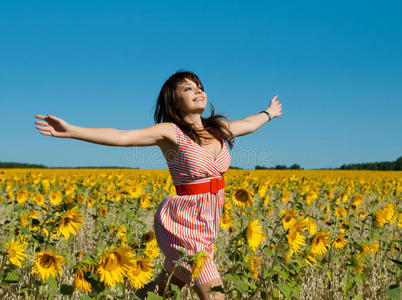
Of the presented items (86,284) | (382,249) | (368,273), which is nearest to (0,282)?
(86,284)

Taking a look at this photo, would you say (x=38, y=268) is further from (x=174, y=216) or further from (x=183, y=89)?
(x=183, y=89)

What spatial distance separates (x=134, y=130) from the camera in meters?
2.66

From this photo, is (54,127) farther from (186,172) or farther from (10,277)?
(10,277)

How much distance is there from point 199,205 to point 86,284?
4.22 feet

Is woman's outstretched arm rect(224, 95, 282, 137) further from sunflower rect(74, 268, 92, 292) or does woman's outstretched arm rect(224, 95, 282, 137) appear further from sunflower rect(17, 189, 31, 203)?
sunflower rect(17, 189, 31, 203)

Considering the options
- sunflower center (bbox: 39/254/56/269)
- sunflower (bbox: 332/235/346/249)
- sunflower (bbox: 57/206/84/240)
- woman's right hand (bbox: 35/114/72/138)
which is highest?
woman's right hand (bbox: 35/114/72/138)

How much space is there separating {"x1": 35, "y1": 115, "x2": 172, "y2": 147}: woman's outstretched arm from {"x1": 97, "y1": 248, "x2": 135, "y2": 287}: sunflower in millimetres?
915

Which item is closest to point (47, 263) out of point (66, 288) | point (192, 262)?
point (66, 288)

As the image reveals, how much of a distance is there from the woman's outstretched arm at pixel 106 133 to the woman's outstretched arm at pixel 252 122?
0.98 metres

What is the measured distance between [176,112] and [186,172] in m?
0.68

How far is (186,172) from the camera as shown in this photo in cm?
294

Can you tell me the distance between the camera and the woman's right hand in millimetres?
2195

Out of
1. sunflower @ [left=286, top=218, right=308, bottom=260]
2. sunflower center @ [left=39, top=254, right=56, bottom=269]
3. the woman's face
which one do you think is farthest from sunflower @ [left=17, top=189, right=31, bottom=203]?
sunflower @ [left=286, top=218, right=308, bottom=260]

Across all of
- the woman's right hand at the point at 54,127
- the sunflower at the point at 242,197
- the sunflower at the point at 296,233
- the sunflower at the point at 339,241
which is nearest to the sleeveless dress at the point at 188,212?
the sunflower at the point at 242,197
